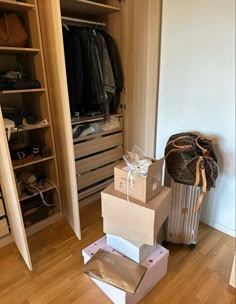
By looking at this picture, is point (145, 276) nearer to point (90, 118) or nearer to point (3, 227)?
point (3, 227)

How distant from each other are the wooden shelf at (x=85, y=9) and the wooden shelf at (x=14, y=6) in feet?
1.08

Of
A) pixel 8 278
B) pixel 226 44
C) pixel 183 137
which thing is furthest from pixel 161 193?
pixel 8 278

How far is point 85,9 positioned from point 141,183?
5.35 ft

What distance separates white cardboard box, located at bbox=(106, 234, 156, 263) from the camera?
133cm

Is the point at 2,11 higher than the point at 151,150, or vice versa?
the point at 2,11

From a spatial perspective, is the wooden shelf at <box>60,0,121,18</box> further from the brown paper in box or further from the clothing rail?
the brown paper in box

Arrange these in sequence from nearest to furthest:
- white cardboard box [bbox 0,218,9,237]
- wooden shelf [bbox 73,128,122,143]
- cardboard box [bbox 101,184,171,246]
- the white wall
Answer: cardboard box [bbox 101,184,171,246]
the white wall
white cardboard box [bbox 0,218,9,237]
wooden shelf [bbox 73,128,122,143]

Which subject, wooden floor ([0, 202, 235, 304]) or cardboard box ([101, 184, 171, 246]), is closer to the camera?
cardboard box ([101, 184, 171, 246])

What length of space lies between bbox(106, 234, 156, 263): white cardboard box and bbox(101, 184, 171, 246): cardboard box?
5cm

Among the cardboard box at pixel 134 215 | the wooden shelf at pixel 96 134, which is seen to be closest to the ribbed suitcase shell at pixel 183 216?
the cardboard box at pixel 134 215

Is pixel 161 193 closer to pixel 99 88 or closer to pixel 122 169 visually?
pixel 122 169

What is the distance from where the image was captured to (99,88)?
6.42 ft

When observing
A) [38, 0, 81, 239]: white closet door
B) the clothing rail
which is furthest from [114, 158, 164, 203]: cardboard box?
the clothing rail

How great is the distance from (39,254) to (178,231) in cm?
108
